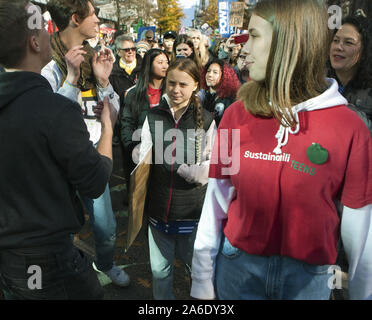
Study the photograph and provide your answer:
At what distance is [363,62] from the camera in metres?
2.96

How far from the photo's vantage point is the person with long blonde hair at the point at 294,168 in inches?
45.1

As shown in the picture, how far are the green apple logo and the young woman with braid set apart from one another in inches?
47.2

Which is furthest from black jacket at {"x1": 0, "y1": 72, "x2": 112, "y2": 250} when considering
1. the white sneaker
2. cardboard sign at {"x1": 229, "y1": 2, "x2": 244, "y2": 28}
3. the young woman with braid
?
cardboard sign at {"x1": 229, "y1": 2, "x2": 244, "y2": 28}

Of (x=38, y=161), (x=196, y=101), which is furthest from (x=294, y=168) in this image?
(x=196, y=101)

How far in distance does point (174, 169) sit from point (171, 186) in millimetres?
133

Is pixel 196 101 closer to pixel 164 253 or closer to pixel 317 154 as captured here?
pixel 164 253

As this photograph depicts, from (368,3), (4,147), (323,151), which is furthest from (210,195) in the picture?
(368,3)

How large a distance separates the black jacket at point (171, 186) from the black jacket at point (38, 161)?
934 mm

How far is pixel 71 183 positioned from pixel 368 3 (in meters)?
6.42

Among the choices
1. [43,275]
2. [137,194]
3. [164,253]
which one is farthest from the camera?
[164,253]

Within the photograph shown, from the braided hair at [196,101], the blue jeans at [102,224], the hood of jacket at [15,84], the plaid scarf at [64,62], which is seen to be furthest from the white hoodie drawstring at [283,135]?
the blue jeans at [102,224]

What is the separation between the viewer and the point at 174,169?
2387 mm

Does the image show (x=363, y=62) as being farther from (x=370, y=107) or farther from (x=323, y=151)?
(x=323, y=151)

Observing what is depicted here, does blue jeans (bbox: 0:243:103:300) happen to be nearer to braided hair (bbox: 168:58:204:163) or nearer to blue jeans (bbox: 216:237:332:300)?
blue jeans (bbox: 216:237:332:300)
